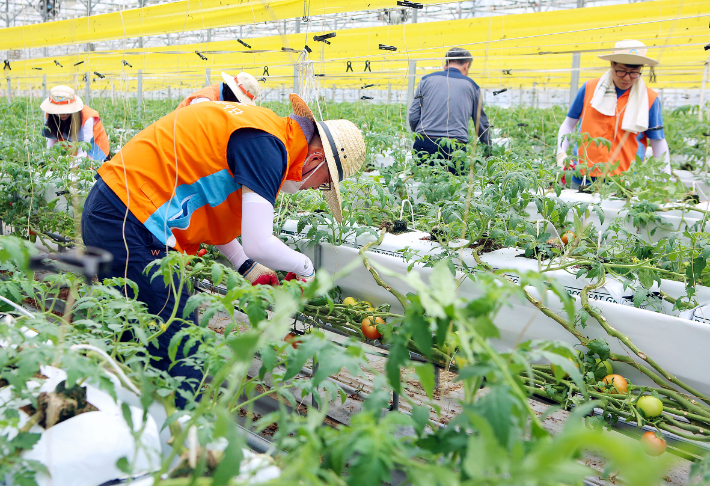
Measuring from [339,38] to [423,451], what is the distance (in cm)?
751

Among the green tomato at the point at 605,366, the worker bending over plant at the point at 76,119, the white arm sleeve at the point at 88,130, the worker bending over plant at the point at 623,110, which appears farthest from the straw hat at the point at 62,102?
the green tomato at the point at 605,366

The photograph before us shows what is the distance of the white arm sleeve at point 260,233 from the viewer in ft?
5.44

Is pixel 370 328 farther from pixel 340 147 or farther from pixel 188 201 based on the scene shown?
pixel 188 201

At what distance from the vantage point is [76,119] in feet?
13.0

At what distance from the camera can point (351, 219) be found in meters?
2.27

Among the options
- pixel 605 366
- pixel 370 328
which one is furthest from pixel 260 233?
pixel 605 366

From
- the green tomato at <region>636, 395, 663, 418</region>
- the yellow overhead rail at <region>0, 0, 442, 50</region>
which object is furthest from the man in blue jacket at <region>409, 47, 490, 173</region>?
the green tomato at <region>636, 395, 663, 418</region>

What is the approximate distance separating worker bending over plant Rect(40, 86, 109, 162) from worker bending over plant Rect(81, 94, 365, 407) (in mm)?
2363

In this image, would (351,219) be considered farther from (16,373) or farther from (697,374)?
(16,373)

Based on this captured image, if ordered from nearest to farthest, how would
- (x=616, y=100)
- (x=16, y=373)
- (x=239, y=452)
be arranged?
(x=239, y=452)
(x=16, y=373)
(x=616, y=100)

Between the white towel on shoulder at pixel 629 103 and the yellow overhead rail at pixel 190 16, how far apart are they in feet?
4.48

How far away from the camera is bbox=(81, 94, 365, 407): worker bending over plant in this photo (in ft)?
5.45

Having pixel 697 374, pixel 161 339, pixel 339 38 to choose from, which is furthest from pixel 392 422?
pixel 339 38

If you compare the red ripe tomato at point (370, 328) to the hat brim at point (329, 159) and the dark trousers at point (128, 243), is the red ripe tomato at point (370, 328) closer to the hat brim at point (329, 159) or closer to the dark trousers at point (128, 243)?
the hat brim at point (329, 159)
